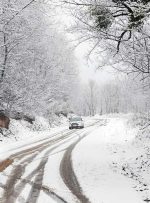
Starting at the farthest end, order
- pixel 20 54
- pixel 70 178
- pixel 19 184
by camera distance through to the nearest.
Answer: pixel 20 54
pixel 70 178
pixel 19 184

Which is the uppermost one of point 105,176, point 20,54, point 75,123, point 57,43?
point 57,43

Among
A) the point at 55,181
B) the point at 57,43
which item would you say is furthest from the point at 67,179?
the point at 57,43

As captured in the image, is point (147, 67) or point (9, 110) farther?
point (9, 110)

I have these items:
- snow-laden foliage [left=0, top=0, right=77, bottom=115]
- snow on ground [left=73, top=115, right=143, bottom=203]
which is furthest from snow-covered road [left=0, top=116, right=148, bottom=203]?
snow-laden foliage [left=0, top=0, right=77, bottom=115]

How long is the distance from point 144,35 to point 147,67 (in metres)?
1.93

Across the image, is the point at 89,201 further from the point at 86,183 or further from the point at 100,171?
the point at 100,171

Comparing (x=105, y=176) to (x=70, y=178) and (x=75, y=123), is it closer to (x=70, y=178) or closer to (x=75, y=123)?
(x=70, y=178)

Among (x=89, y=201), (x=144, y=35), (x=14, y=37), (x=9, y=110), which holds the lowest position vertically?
(x=89, y=201)

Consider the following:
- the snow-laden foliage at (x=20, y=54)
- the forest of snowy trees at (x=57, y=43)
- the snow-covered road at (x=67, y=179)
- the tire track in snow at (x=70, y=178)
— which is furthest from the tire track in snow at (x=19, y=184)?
the snow-laden foliage at (x=20, y=54)

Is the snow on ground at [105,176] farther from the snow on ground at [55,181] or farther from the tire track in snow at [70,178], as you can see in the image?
the snow on ground at [55,181]

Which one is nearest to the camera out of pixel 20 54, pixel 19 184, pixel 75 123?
pixel 19 184

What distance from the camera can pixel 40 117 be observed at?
44219mm

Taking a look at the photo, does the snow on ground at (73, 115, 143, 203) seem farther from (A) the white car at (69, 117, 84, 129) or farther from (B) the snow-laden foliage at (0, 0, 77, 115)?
(A) the white car at (69, 117, 84, 129)

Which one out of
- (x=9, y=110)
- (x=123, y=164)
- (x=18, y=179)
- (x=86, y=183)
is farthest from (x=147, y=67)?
(x=9, y=110)
